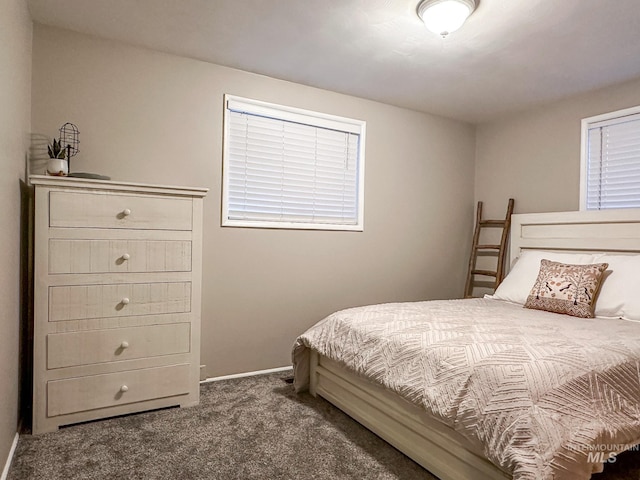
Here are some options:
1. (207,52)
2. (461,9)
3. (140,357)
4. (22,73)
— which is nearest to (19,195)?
(22,73)

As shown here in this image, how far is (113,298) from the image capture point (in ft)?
7.04

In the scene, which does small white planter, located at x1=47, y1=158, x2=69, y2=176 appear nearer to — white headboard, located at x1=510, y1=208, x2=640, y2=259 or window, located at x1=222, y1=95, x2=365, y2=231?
window, located at x1=222, y1=95, x2=365, y2=231

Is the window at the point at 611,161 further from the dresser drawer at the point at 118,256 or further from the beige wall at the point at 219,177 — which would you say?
the dresser drawer at the point at 118,256

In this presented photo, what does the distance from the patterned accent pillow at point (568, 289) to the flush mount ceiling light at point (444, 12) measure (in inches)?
67.7

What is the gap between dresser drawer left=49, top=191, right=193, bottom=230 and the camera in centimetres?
201

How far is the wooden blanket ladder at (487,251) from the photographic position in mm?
3711

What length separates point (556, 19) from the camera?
6.91ft

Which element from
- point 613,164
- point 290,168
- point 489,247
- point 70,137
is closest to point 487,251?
point 489,247

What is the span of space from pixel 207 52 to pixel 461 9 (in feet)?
5.19

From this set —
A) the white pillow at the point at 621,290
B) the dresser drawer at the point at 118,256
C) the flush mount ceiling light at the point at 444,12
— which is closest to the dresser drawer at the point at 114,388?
the dresser drawer at the point at 118,256

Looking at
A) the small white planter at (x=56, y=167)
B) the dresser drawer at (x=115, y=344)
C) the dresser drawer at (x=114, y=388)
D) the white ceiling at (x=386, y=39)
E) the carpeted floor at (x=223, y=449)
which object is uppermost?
the white ceiling at (x=386, y=39)

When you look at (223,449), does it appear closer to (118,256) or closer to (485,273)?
(118,256)

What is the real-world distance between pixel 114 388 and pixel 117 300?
47cm

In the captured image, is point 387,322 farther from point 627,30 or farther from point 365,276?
point 627,30
